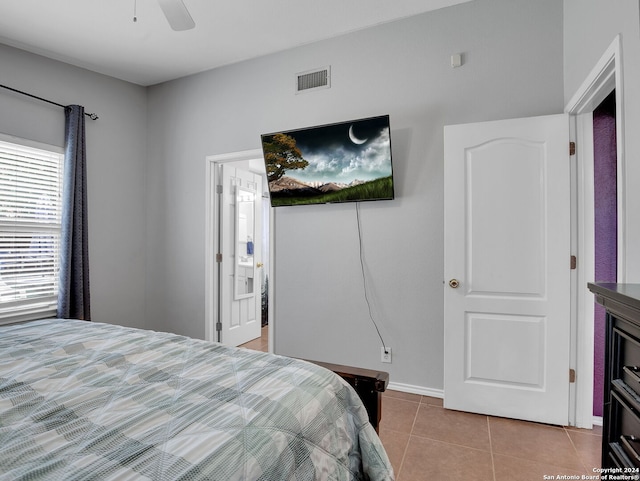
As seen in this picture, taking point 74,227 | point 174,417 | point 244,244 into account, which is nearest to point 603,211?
point 174,417

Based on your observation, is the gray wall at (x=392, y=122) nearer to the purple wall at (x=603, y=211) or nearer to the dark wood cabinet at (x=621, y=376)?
the purple wall at (x=603, y=211)

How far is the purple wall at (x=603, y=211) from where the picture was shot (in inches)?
90.6

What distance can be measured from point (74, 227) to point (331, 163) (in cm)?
245

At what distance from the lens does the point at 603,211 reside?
2354mm

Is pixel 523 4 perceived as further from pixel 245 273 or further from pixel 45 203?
pixel 45 203

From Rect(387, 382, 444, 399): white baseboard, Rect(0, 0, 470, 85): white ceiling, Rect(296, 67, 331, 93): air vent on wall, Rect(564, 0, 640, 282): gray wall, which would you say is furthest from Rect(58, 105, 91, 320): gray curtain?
Rect(564, 0, 640, 282): gray wall

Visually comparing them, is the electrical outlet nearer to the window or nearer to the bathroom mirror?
the bathroom mirror

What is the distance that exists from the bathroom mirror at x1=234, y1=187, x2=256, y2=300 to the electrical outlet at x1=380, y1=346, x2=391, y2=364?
1860mm

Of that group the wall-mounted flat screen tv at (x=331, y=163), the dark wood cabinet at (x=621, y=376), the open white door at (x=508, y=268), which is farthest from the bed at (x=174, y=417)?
the wall-mounted flat screen tv at (x=331, y=163)

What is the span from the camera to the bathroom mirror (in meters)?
4.03

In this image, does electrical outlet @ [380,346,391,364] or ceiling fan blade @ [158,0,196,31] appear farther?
electrical outlet @ [380,346,391,364]

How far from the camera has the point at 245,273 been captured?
4246 millimetres

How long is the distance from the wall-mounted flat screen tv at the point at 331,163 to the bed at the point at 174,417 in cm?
171

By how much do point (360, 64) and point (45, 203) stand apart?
9.98 feet
